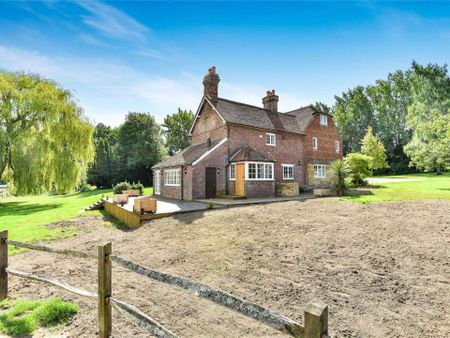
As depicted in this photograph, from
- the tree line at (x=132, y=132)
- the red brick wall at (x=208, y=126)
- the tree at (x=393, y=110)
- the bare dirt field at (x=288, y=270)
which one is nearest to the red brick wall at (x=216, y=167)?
the red brick wall at (x=208, y=126)

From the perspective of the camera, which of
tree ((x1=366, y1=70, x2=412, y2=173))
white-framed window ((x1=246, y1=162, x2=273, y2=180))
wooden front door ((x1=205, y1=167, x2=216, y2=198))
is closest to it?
white-framed window ((x1=246, y1=162, x2=273, y2=180))

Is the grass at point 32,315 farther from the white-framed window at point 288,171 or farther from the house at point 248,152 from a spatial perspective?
the white-framed window at point 288,171

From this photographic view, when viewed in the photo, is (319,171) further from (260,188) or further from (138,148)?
(138,148)

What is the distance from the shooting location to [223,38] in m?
13.7

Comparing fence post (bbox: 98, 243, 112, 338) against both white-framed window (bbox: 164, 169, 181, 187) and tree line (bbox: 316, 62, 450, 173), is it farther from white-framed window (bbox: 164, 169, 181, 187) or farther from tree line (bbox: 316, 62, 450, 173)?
tree line (bbox: 316, 62, 450, 173)

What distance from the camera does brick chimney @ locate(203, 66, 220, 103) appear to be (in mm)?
23984

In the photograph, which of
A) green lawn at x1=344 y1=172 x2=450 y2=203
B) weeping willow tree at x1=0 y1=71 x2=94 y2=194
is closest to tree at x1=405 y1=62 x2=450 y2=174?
green lawn at x1=344 y1=172 x2=450 y2=203

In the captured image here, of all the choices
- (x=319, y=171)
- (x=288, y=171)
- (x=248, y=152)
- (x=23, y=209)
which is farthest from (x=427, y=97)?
(x=23, y=209)

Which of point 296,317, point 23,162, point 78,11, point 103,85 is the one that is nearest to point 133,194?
point 23,162

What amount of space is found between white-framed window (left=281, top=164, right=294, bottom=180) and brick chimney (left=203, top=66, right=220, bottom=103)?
31.6 ft

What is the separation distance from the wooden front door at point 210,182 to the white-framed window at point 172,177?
2.92 metres

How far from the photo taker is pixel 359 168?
2784cm

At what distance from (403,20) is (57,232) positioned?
2012cm

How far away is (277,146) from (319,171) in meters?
7.25
